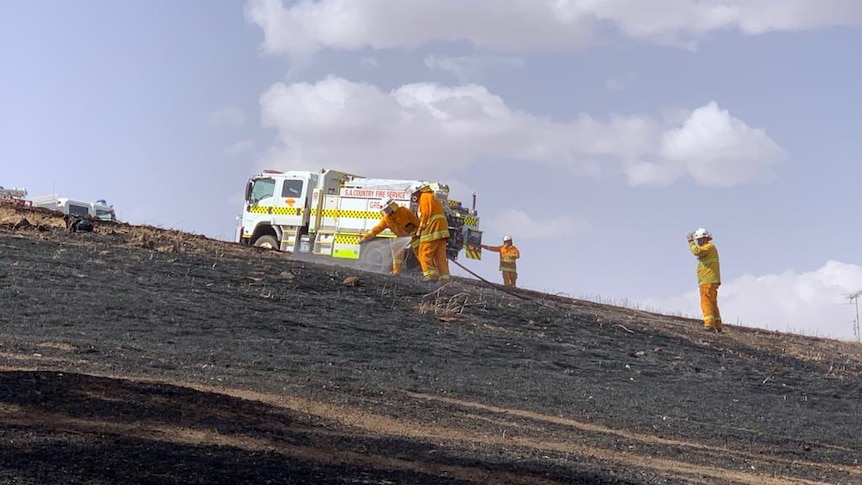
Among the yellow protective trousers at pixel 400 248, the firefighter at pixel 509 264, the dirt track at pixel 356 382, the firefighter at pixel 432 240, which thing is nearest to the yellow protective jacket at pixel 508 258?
the firefighter at pixel 509 264

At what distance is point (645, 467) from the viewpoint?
10656mm

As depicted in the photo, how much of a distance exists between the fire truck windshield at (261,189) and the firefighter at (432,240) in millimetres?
10383

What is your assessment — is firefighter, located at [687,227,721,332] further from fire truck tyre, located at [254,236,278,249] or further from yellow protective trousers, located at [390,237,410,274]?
fire truck tyre, located at [254,236,278,249]

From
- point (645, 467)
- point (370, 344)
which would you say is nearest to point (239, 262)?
point (370, 344)

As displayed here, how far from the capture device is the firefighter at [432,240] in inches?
894

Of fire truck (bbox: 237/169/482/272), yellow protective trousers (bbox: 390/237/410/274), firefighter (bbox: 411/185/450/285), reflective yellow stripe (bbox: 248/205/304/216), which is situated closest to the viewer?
firefighter (bbox: 411/185/450/285)

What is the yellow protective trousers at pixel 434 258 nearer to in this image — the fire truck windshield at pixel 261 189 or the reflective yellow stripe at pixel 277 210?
the reflective yellow stripe at pixel 277 210

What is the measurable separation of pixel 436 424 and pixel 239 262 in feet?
34.2

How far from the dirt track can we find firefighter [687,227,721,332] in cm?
78

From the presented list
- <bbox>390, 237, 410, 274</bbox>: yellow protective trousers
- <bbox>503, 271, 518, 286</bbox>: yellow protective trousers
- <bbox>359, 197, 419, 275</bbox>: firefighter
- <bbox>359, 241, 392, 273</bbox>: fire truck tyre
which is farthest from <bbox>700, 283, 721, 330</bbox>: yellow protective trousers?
<bbox>503, 271, 518, 286</bbox>: yellow protective trousers

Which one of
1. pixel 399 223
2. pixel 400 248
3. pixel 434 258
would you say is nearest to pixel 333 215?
→ pixel 400 248

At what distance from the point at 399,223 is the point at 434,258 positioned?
157 centimetres

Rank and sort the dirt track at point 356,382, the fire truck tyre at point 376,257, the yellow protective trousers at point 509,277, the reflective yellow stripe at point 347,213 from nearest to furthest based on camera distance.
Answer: the dirt track at point 356,382 → the fire truck tyre at point 376,257 → the reflective yellow stripe at point 347,213 → the yellow protective trousers at point 509,277

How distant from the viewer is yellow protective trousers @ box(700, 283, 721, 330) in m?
23.8
